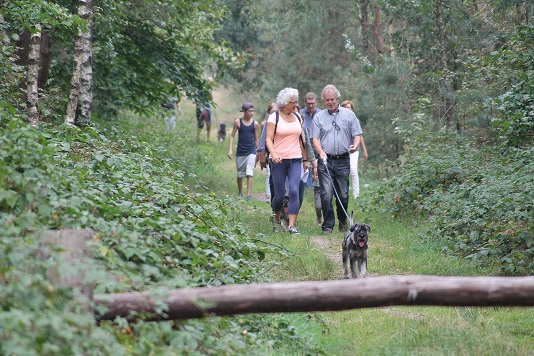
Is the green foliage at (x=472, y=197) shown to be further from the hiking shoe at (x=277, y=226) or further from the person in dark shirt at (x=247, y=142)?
the person in dark shirt at (x=247, y=142)

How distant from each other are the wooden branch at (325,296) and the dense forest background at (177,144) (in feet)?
0.46

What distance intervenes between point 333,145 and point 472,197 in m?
2.18

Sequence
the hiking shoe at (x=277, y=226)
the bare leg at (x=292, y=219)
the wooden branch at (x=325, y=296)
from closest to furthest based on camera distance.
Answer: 1. the wooden branch at (x=325, y=296)
2. the bare leg at (x=292, y=219)
3. the hiking shoe at (x=277, y=226)

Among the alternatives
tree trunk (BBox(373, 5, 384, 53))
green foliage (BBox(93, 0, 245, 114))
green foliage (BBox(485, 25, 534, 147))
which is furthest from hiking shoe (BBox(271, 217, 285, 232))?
tree trunk (BBox(373, 5, 384, 53))

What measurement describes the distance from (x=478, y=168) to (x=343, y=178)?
2.62 meters

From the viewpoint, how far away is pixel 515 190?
9367mm

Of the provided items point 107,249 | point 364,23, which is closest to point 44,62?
point 107,249

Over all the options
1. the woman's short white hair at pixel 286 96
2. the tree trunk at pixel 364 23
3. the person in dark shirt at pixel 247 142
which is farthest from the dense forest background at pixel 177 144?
the woman's short white hair at pixel 286 96

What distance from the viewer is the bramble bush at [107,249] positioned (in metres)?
3.63

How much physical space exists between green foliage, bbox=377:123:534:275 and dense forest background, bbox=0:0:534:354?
0.03 m

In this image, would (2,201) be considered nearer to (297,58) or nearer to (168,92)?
(168,92)

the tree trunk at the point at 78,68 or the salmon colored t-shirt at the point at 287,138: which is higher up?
the tree trunk at the point at 78,68

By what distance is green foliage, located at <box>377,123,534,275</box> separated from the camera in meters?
8.68

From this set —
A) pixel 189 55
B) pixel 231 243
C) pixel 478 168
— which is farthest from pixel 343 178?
pixel 189 55
